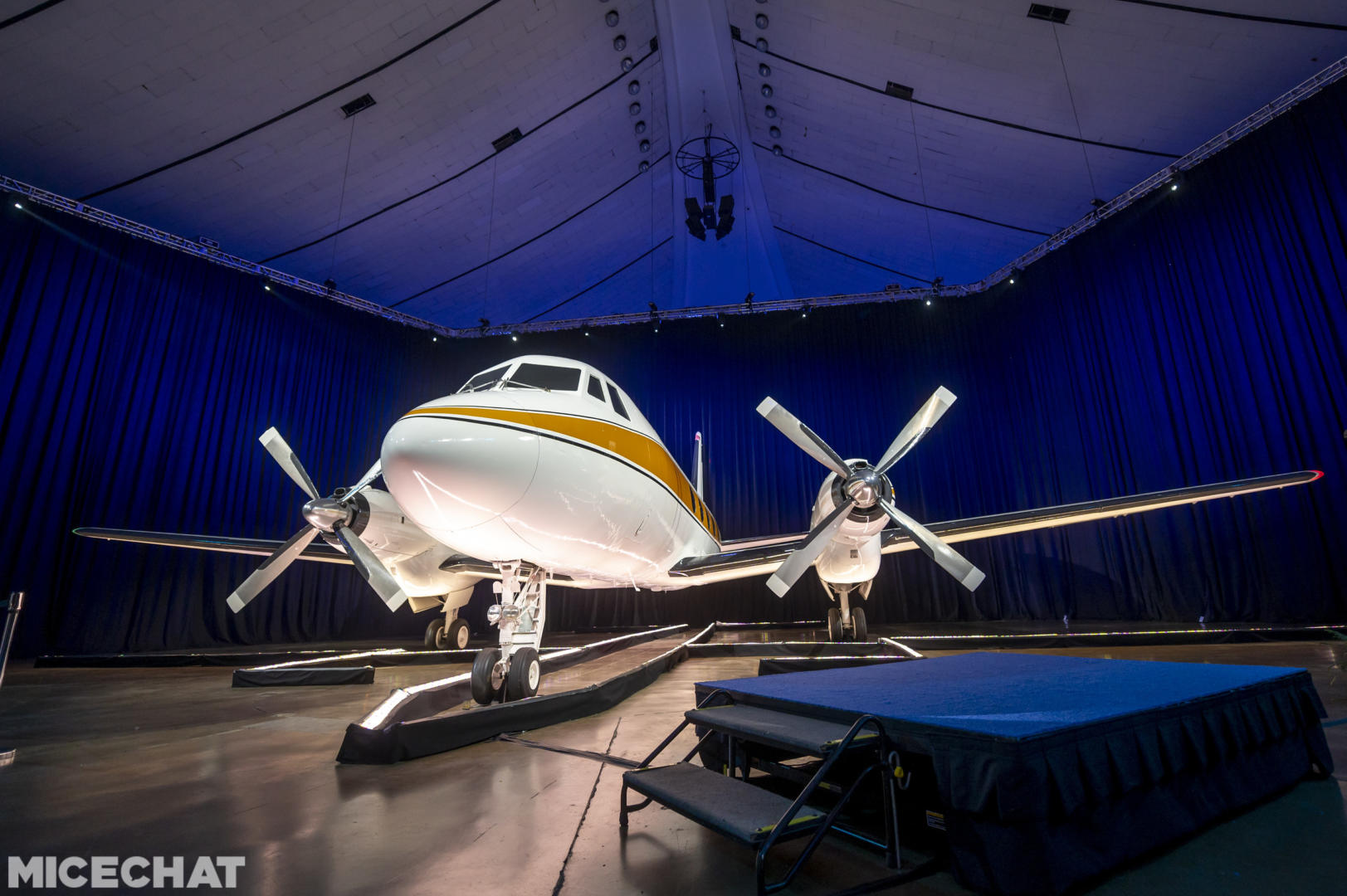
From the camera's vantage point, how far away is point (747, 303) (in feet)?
54.5

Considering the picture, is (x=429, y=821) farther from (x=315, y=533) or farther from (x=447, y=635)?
(x=447, y=635)

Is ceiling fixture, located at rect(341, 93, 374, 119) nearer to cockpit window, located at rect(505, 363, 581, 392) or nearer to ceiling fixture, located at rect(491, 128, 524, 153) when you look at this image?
ceiling fixture, located at rect(491, 128, 524, 153)

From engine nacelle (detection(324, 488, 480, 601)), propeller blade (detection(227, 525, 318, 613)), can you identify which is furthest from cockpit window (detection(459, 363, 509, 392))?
propeller blade (detection(227, 525, 318, 613))

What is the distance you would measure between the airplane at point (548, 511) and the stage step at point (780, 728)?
8.04ft

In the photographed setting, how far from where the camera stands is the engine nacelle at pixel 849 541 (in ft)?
21.1

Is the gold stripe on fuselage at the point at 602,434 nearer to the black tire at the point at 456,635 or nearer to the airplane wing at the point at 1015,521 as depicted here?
the airplane wing at the point at 1015,521

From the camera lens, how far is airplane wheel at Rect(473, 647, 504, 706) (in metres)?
4.61

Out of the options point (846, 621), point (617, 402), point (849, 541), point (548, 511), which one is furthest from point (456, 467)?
point (846, 621)

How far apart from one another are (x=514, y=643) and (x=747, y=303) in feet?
44.8

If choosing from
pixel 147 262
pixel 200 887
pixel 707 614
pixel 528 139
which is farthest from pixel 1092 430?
pixel 147 262

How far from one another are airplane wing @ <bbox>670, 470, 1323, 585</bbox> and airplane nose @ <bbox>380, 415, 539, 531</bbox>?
3556 mm

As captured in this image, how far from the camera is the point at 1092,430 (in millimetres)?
12625

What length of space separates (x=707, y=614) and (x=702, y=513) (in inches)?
325

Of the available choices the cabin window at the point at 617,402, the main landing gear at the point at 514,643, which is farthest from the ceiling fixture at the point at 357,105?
the main landing gear at the point at 514,643
